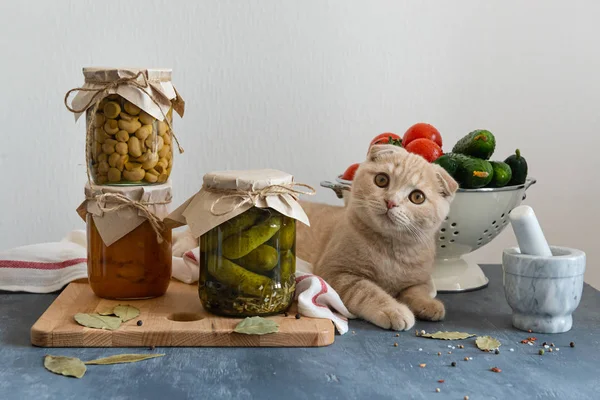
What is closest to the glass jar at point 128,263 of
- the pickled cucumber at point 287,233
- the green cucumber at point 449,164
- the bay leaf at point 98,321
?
the bay leaf at point 98,321

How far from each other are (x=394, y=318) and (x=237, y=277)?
29cm

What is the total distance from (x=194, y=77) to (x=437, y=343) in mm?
1073

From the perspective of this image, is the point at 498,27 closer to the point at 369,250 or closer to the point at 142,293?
the point at 369,250

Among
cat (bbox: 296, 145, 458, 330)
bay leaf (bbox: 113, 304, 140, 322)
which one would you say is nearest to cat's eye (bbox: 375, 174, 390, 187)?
cat (bbox: 296, 145, 458, 330)

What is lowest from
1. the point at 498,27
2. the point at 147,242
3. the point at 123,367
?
the point at 123,367

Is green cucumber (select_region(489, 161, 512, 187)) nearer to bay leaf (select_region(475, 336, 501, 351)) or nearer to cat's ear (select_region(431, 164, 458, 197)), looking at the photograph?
cat's ear (select_region(431, 164, 458, 197))

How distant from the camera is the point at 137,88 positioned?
128cm

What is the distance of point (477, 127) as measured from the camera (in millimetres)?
2090

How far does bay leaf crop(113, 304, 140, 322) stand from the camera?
1.25 metres

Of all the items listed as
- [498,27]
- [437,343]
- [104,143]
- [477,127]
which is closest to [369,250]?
[437,343]

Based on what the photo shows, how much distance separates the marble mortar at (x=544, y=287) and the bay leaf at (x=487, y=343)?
9cm

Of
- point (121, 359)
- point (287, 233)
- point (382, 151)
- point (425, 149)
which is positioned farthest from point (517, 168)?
point (121, 359)

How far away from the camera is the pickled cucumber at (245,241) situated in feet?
4.06

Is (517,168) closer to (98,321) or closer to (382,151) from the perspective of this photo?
(382,151)
